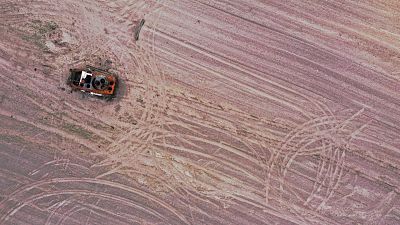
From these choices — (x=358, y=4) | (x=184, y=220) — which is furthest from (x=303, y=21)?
(x=184, y=220)

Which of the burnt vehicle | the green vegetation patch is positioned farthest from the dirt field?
the burnt vehicle

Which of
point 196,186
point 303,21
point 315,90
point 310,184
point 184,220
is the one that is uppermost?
point 303,21

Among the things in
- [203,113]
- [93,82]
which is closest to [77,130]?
[93,82]

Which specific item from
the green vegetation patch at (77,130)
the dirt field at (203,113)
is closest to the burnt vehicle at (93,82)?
the dirt field at (203,113)

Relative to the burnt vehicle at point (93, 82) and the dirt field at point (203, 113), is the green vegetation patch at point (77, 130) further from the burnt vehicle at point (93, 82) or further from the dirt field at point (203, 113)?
the burnt vehicle at point (93, 82)

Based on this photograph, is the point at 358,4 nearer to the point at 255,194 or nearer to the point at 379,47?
the point at 379,47
